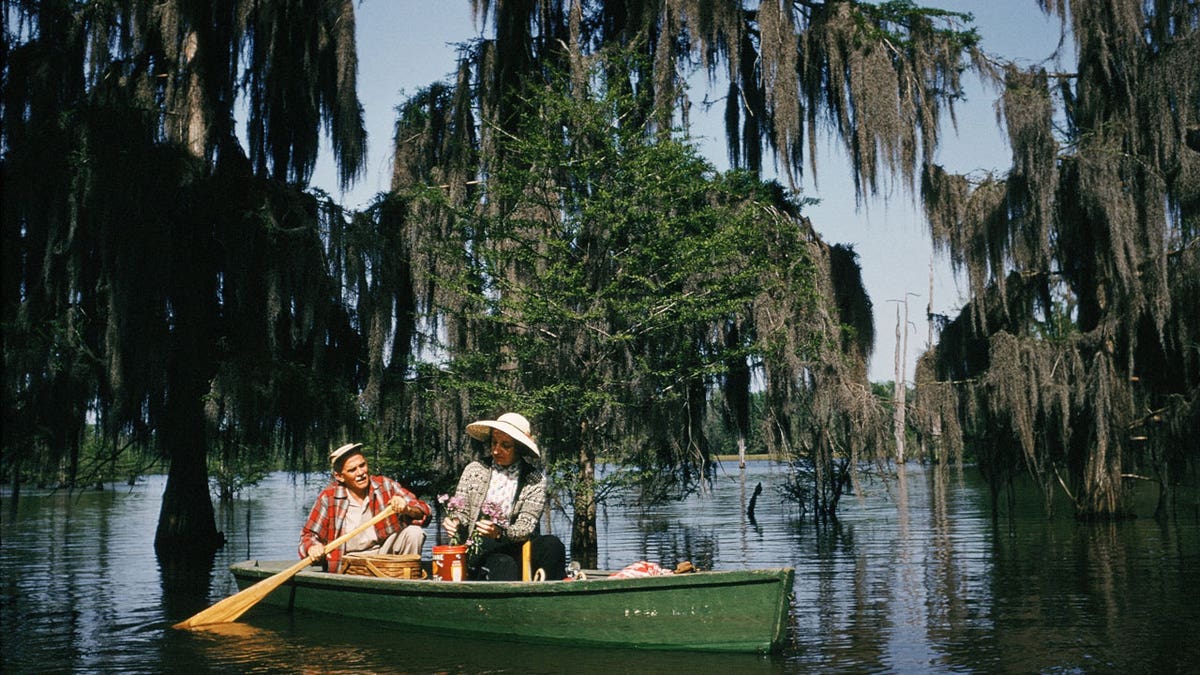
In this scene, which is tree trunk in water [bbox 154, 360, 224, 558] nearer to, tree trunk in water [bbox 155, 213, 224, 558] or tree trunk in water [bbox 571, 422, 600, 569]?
tree trunk in water [bbox 155, 213, 224, 558]

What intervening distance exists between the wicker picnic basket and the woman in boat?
3.95ft

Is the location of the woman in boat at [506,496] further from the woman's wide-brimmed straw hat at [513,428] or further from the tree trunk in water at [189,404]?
the tree trunk in water at [189,404]

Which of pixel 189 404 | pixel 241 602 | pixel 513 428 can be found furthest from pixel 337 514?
pixel 189 404

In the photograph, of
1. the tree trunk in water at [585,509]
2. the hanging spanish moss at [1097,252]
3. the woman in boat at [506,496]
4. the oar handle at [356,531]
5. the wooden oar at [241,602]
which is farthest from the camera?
the hanging spanish moss at [1097,252]

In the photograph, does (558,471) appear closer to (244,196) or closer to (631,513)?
(244,196)

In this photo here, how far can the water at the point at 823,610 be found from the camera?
984cm

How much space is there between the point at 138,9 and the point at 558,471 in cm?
906

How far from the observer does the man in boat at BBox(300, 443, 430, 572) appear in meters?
11.6

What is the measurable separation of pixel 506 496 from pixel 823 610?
4.03 m

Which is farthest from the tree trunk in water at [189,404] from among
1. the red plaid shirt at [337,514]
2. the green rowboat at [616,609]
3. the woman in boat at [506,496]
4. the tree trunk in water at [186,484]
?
the woman in boat at [506,496]

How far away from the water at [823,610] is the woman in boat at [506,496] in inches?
32.7

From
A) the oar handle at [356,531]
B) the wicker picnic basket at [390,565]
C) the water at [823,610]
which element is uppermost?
the oar handle at [356,531]

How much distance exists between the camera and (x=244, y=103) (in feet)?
63.7

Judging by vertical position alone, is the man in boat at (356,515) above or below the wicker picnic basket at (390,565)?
above
